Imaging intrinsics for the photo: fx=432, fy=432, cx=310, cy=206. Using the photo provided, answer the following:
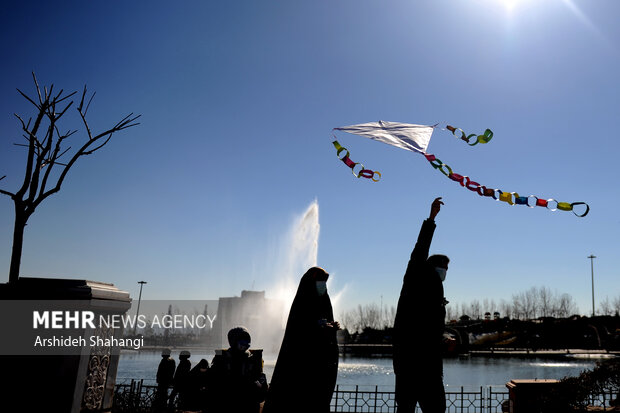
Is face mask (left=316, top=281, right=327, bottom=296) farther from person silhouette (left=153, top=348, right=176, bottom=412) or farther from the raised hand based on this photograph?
person silhouette (left=153, top=348, right=176, bottom=412)

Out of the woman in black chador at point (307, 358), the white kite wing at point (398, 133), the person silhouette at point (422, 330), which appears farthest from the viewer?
the white kite wing at point (398, 133)

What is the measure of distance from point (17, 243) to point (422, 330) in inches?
337


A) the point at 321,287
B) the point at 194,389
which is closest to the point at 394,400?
the point at 194,389

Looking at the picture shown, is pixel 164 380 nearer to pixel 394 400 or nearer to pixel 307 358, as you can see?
pixel 394 400

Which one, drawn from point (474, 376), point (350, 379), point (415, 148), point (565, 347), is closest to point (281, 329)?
point (350, 379)

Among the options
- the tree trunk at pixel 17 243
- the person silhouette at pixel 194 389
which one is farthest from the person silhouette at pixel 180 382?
the tree trunk at pixel 17 243

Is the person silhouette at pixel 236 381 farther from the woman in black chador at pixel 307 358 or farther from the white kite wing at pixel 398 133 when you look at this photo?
the white kite wing at pixel 398 133

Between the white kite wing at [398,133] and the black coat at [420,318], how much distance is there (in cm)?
207

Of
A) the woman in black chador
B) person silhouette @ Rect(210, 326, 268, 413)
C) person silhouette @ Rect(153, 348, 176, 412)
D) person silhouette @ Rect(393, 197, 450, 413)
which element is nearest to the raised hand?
person silhouette @ Rect(393, 197, 450, 413)

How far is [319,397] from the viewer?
214 inches

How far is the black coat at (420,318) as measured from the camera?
4.82 meters

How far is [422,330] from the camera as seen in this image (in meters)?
4.91

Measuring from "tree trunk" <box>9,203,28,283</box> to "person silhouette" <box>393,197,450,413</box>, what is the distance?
8028 millimetres

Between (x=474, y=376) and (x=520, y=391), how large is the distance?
81.1ft
